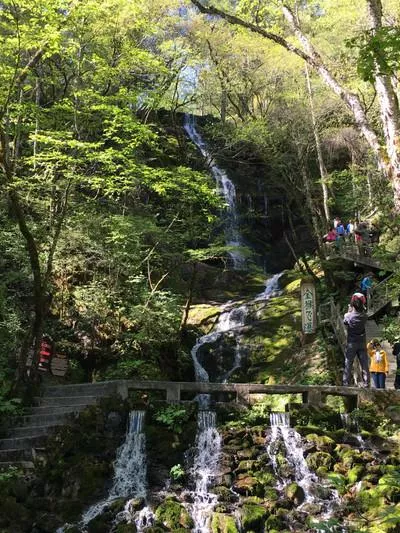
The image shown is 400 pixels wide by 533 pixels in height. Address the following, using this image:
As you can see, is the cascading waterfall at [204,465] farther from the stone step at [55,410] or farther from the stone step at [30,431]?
the stone step at [30,431]

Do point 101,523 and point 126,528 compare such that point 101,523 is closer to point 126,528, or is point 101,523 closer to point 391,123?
point 126,528

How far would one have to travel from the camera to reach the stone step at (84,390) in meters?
10.8

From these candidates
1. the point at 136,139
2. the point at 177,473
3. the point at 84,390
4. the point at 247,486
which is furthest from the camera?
the point at 136,139

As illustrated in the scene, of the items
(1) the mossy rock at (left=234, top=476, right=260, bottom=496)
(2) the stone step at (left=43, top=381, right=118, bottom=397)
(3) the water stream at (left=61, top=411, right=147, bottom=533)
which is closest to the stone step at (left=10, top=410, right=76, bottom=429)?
(2) the stone step at (left=43, top=381, right=118, bottom=397)

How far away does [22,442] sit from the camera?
32.5 feet

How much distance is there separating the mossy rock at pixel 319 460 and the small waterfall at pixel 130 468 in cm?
318

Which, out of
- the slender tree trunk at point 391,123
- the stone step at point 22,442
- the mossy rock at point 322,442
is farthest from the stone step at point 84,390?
the slender tree trunk at point 391,123

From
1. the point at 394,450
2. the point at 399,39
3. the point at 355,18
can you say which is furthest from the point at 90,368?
the point at 355,18

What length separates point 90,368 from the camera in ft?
50.4

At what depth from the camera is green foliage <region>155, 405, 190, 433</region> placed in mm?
10258

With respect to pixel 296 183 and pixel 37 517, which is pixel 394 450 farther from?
pixel 296 183

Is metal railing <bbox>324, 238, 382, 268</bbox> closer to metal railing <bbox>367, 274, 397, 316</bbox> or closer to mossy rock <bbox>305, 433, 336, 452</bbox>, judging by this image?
metal railing <bbox>367, 274, 397, 316</bbox>

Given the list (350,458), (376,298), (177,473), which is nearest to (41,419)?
(177,473)

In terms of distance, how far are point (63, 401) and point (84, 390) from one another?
1.68ft
